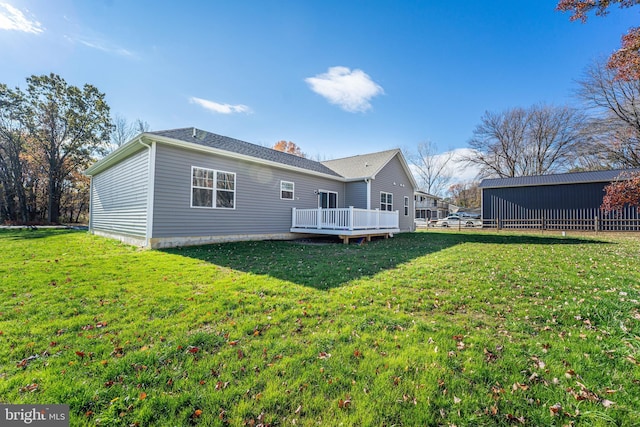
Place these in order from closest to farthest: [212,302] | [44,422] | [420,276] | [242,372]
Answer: [44,422], [242,372], [212,302], [420,276]

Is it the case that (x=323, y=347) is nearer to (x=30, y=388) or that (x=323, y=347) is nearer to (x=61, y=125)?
(x=30, y=388)

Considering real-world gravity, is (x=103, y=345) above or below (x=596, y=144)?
below

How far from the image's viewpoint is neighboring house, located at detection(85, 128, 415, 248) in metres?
8.93

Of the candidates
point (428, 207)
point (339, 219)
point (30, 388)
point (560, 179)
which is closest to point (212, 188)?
point (339, 219)

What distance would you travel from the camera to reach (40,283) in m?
4.75

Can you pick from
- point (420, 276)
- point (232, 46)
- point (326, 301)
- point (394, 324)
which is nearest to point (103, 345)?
point (326, 301)

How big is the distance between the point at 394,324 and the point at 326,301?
3.71 feet

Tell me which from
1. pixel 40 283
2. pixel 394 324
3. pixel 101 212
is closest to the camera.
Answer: pixel 394 324

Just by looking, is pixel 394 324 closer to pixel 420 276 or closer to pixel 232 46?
pixel 420 276

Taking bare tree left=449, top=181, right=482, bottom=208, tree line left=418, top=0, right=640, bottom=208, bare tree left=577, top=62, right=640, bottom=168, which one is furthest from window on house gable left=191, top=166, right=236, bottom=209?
bare tree left=449, top=181, right=482, bottom=208

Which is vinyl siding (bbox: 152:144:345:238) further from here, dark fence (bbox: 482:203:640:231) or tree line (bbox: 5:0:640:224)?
tree line (bbox: 5:0:640:224)

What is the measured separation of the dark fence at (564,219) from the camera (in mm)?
16516

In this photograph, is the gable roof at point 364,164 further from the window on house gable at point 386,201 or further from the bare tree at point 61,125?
the bare tree at point 61,125

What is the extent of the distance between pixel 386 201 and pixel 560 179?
43.0 feet
